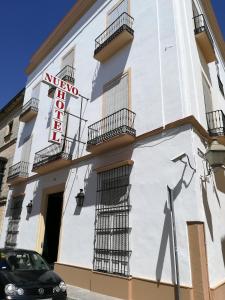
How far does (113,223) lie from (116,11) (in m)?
8.08

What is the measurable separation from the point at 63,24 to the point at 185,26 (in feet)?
25.1

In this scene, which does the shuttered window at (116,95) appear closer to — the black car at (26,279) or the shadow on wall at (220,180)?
the shadow on wall at (220,180)

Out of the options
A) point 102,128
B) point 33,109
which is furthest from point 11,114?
point 102,128

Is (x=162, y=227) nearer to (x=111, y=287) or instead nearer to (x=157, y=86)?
(x=111, y=287)

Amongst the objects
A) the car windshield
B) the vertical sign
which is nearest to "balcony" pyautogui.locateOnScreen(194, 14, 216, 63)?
the vertical sign

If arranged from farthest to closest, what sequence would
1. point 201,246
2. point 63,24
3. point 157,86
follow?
point 63,24
point 157,86
point 201,246

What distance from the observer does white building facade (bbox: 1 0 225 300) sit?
6629 mm

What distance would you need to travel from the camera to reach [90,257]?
8.63 metres

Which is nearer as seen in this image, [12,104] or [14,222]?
[14,222]

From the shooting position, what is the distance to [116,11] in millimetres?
11094

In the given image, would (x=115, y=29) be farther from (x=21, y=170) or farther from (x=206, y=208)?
(x=21, y=170)

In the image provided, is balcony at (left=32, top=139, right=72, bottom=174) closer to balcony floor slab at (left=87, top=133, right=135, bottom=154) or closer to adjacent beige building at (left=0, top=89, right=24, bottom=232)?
balcony floor slab at (left=87, top=133, right=135, bottom=154)

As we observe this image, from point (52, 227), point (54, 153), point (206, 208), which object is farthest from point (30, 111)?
point (206, 208)

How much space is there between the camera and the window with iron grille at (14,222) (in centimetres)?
1358
